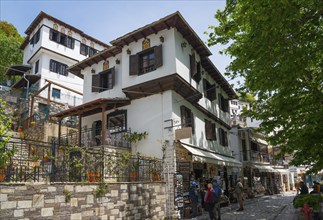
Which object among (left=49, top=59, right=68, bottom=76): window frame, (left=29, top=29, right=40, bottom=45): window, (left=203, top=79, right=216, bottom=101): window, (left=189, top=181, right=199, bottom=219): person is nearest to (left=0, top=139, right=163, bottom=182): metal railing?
(left=189, top=181, right=199, bottom=219): person

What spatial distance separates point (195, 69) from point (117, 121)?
19.6 feet

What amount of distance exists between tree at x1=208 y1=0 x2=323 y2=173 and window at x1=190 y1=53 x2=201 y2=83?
17.3ft

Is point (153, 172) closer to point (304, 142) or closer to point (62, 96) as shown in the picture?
point (304, 142)

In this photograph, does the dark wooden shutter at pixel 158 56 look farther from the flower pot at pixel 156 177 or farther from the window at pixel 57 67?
the window at pixel 57 67

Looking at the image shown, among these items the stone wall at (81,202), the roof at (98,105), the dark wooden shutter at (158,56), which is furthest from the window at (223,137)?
the stone wall at (81,202)

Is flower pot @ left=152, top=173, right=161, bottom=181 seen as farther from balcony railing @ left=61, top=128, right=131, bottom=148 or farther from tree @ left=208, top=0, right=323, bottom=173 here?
tree @ left=208, top=0, right=323, bottom=173

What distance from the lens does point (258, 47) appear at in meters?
9.58

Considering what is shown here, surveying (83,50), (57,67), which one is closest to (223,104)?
(57,67)

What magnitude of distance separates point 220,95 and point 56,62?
18.2m

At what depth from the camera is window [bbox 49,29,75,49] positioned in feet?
98.7

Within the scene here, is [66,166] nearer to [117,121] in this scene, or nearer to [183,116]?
[183,116]

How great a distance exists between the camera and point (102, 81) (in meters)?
19.5

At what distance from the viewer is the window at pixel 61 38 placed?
30094 millimetres

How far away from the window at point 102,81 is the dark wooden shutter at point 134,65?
264 cm
